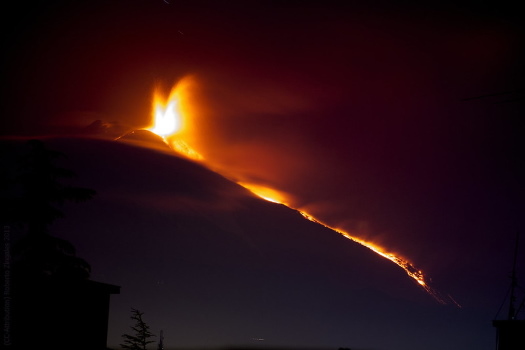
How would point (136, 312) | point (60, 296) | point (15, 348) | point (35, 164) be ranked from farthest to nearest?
1. point (136, 312)
2. point (35, 164)
3. point (60, 296)
4. point (15, 348)

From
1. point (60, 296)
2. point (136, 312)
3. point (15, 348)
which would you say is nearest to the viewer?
point (15, 348)

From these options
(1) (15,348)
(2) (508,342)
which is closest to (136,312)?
(1) (15,348)

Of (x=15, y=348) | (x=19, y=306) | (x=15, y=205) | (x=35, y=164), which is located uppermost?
(x=35, y=164)

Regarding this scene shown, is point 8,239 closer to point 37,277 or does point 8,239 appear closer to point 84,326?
point 37,277

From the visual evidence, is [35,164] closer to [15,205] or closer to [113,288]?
[15,205]

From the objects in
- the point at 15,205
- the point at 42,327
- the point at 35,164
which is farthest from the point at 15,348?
the point at 35,164

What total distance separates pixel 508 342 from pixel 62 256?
14.0m

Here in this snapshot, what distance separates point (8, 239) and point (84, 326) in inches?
143

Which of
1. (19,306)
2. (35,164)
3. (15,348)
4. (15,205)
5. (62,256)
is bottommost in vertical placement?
(15,348)

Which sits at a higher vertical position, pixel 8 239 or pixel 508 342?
pixel 8 239

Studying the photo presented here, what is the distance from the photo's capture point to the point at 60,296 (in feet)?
58.6

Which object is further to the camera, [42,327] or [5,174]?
[5,174]

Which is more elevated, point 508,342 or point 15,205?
point 15,205

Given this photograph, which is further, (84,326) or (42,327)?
(84,326)
